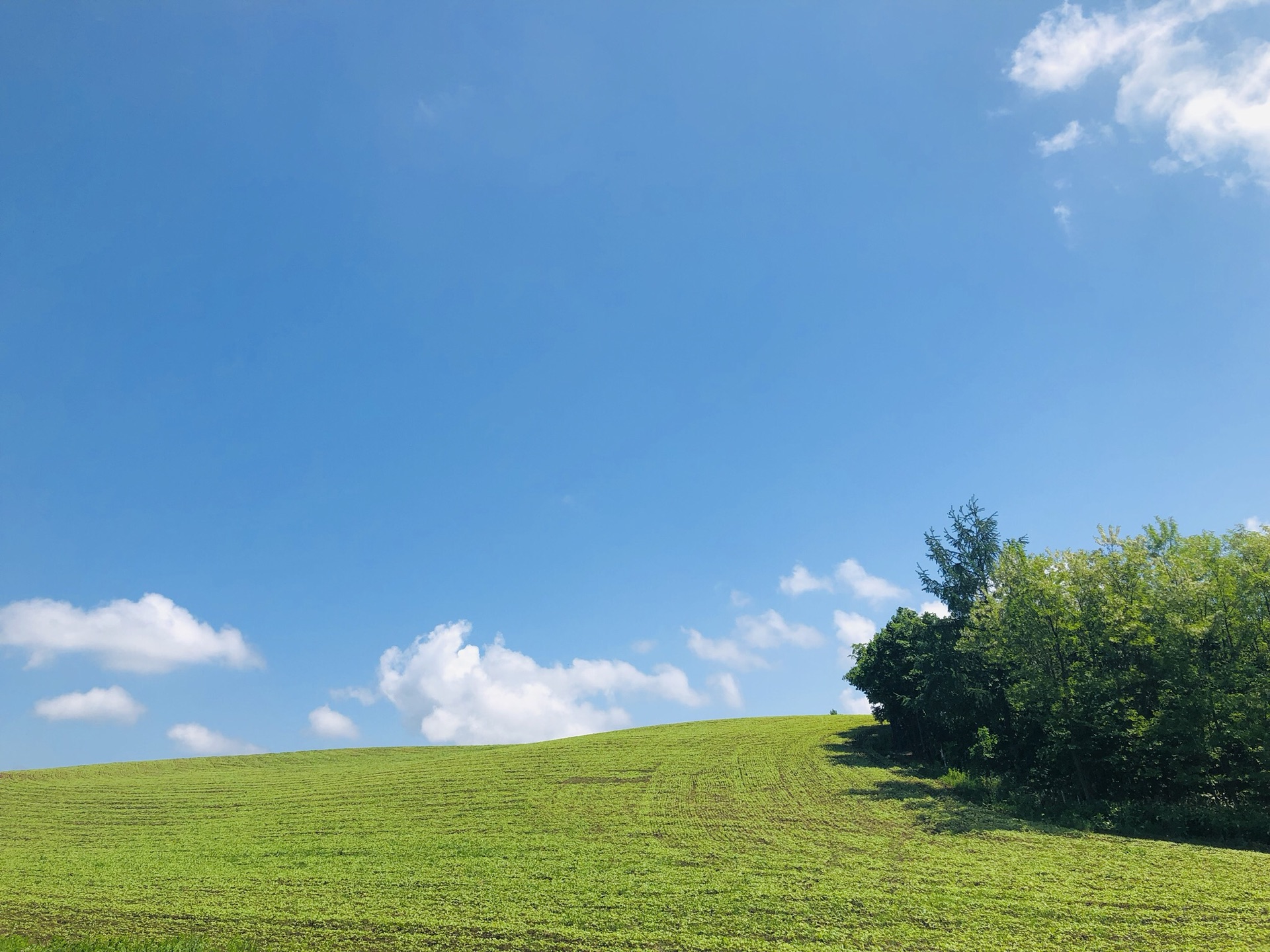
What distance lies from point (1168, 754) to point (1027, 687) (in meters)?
7.20

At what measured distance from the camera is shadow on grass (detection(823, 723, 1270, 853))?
33438mm

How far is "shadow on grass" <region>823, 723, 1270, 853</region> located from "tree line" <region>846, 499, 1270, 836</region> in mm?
531

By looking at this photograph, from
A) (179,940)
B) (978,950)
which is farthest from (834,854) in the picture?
(179,940)

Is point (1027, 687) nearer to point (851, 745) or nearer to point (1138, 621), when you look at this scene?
point (1138, 621)

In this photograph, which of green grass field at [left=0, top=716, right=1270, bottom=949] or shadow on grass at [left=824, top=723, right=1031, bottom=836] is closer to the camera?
green grass field at [left=0, top=716, right=1270, bottom=949]

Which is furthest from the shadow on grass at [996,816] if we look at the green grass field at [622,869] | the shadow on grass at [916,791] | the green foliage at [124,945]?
the green foliage at [124,945]

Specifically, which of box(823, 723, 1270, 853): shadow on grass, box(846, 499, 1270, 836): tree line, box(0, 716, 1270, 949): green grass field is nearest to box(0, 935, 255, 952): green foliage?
box(0, 716, 1270, 949): green grass field

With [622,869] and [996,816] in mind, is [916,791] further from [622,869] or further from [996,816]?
[622,869]

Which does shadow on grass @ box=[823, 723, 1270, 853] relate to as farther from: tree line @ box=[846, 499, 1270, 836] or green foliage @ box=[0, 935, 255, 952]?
green foliage @ box=[0, 935, 255, 952]

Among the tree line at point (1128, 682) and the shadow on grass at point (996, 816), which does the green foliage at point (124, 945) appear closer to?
the shadow on grass at point (996, 816)

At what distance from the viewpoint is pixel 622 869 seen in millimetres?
30281

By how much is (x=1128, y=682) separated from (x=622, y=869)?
3152 centimetres

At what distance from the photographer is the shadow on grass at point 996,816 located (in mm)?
33438

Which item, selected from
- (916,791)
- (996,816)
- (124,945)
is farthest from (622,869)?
→ (916,791)
